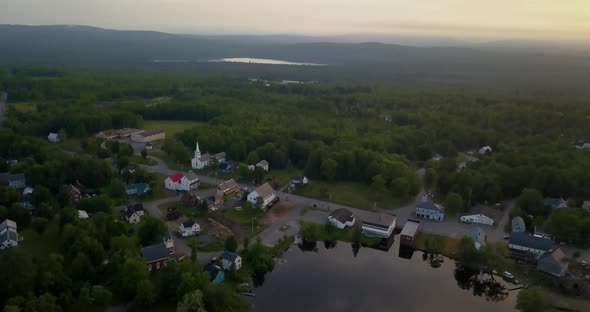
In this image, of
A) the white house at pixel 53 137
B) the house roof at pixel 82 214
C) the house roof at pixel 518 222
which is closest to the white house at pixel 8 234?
the house roof at pixel 82 214

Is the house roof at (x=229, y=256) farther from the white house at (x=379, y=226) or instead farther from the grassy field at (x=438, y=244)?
the grassy field at (x=438, y=244)

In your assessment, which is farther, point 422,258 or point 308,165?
point 308,165

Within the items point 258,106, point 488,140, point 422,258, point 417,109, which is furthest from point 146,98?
point 422,258

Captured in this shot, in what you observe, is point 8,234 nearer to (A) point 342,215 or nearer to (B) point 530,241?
(A) point 342,215

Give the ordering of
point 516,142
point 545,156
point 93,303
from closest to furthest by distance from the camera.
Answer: point 93,303
point 545,156
point 516,142

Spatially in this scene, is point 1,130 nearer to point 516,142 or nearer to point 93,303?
point 93,303

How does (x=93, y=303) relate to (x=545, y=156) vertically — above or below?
below

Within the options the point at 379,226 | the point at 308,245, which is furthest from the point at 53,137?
the point at 379,226
